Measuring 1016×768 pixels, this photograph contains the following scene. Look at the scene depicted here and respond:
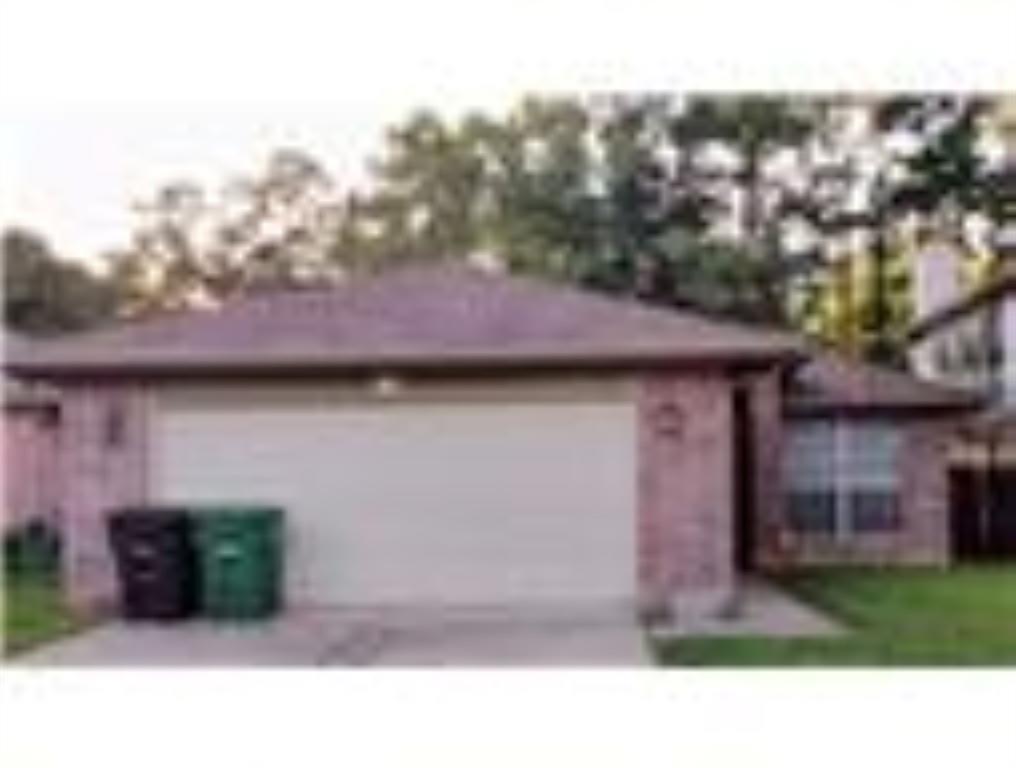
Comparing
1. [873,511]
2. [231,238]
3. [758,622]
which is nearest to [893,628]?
[758,622]

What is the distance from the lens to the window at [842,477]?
27547mm

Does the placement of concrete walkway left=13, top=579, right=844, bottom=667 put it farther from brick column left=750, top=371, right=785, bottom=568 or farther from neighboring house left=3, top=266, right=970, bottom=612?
brick column left=750, top=371, right=785, bottom=568

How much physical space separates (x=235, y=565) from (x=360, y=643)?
234 centimetres

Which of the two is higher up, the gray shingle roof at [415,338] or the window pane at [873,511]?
the gray shingle roof at [415,338]

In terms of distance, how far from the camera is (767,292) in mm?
43531

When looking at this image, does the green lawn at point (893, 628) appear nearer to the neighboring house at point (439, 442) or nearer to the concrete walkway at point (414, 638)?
the concrete walkway at point (414, 638)

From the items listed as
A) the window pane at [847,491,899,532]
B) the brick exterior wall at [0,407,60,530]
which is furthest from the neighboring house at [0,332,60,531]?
the window pane at [847,491,899,532]

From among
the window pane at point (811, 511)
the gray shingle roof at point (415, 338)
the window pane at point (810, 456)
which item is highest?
the gray shingle roof at point (415, 338)

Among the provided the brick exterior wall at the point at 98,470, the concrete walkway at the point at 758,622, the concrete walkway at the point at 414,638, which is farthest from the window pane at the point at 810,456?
the brick exterior wall at the point at 98,470

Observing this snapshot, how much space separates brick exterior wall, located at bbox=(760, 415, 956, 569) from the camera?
2728cm

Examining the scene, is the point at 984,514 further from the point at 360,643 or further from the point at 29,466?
the point at 29,466

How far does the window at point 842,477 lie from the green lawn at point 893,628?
2427 mm

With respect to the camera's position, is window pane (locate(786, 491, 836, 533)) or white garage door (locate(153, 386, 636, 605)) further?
window pane (locate(786, 491, 836, 533))

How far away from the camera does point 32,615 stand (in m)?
20.4
